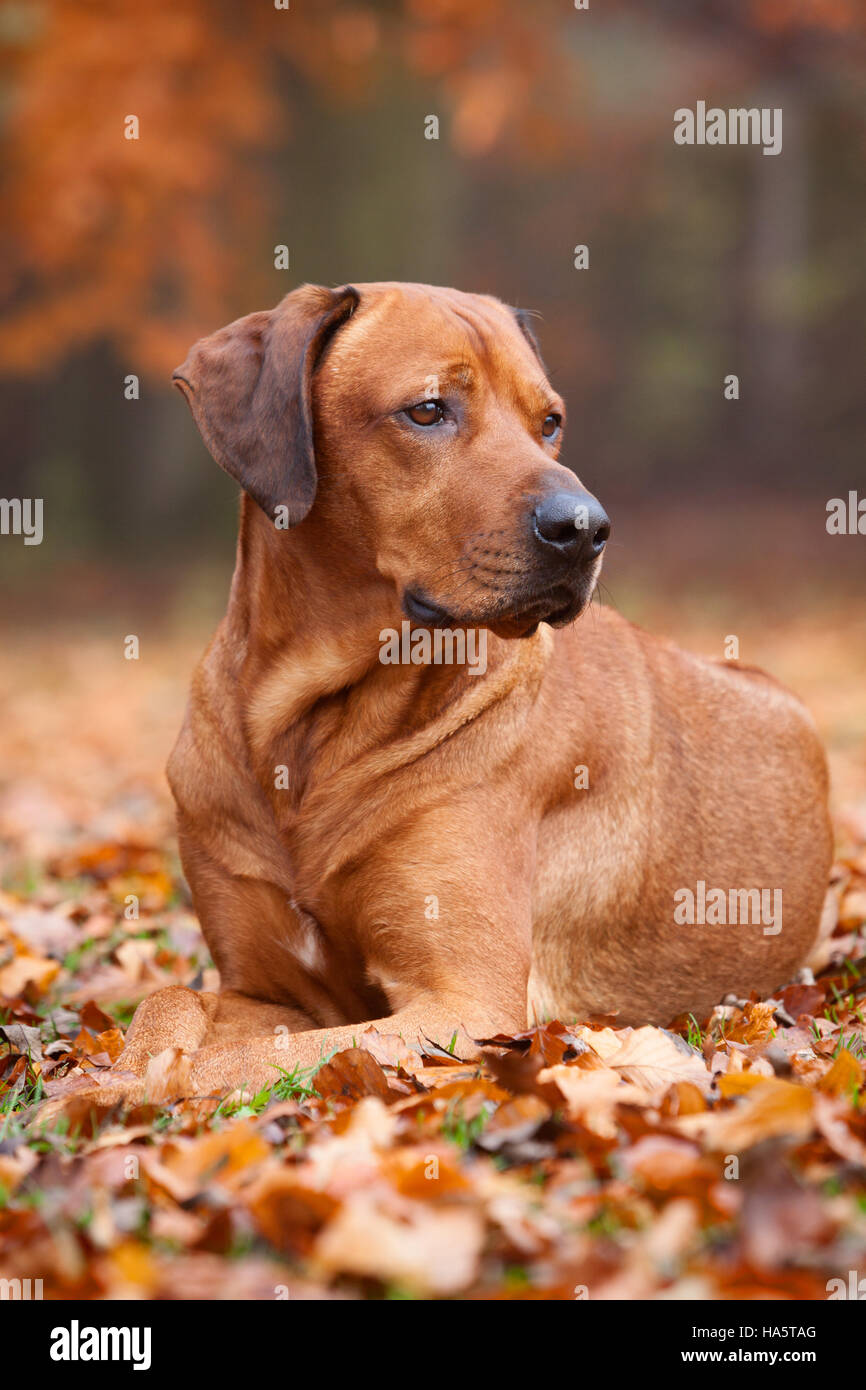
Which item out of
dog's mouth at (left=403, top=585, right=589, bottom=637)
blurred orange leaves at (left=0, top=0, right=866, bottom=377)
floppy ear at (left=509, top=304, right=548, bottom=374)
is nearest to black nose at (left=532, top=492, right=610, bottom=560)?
dog's mouth at (left=403, top=585, right=589, bottom=637)

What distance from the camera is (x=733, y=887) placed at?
14.9ft

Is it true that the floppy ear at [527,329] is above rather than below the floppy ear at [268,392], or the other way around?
above

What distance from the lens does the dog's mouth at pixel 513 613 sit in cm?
366

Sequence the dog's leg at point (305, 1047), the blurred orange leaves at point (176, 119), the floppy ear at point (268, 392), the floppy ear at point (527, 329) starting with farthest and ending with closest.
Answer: the blurred orange leaves at point (176, 119)
the floppy ear at point (527, 329)
the floppy ear at point (268, 392)
the dog's leg at point (305, 1047)

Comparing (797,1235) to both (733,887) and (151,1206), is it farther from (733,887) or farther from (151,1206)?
(733,887)

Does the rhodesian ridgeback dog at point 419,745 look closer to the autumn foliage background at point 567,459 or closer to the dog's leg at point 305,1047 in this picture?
the dog's leg at point 305,1047

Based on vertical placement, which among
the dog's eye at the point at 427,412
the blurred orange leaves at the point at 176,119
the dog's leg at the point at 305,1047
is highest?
the blurred orange leaves at the point at 176,119

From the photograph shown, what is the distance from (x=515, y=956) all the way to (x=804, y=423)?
18.5 meters

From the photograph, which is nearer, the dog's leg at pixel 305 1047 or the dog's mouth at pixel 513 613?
the dog's leg at pixel 305 1047

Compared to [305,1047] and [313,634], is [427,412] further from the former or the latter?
[305,1047]

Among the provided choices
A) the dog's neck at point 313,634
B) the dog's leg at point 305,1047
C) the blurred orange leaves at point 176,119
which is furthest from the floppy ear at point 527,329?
the blurred orange leaves at point 176,119

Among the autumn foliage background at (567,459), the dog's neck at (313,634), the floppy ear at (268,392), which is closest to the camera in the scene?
the autumn foliage background at (567,459)

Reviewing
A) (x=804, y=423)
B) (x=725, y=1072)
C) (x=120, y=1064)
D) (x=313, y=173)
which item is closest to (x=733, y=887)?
(x=725, y=1072)

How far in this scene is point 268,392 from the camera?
386 centimetres
